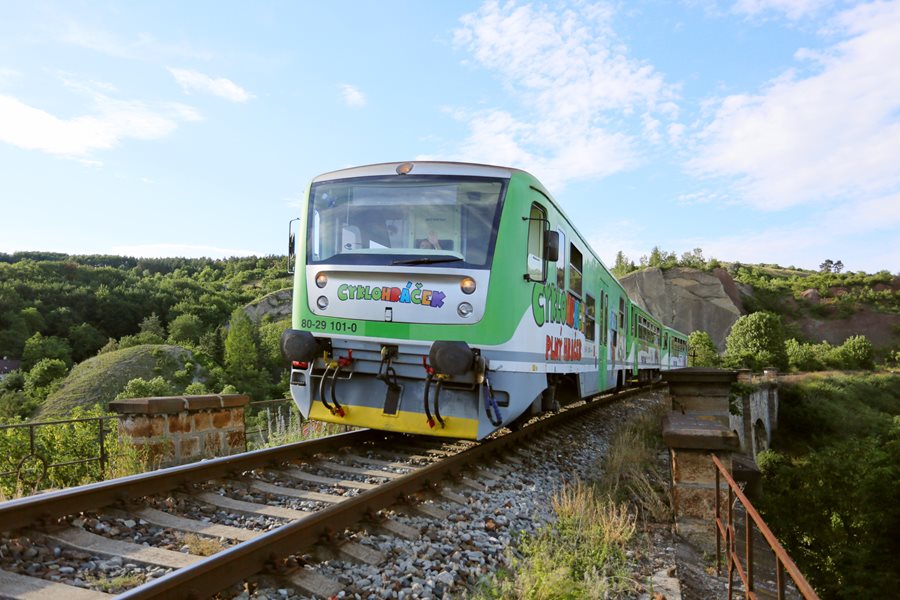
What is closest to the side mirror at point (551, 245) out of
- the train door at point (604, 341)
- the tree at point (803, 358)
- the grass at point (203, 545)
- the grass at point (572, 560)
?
the grass at point (572, 560)

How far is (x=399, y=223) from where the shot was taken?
22.3 feet

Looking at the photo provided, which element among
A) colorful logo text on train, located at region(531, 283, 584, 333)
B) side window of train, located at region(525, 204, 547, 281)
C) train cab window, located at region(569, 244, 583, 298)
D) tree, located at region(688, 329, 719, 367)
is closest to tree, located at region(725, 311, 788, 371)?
tree, located at region(688, 329, 719, 367)

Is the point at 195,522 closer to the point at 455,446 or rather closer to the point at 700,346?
the point at 455,446

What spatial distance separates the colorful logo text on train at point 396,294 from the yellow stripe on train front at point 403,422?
1.15m

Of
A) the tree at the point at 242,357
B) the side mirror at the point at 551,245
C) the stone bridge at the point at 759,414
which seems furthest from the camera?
the tree at the point at 242,357

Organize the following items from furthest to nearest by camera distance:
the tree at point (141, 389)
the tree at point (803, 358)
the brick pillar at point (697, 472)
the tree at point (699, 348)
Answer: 1. the tree at point (803, 358)
2. the tree at point (699, 348)
3. the tree at point (141, 389)
4. the brick pillar at point (697, 472)

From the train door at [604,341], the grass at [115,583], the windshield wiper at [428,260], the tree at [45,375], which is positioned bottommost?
the tree at [45,375]

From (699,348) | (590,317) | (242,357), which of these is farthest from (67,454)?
(242,357)

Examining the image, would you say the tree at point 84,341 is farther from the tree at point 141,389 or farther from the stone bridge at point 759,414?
the stone bridge at point 759,414

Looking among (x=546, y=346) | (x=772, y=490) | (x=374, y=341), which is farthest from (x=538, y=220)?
(x=772, y=490)

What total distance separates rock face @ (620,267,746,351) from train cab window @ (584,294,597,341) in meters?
65.2

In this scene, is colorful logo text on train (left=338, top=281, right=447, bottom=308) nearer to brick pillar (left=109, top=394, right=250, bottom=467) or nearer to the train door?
brick pillar (left=109, top=394, right=250, bottom=467)

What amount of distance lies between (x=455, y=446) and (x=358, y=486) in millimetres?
2556

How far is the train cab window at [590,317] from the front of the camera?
988 cm
